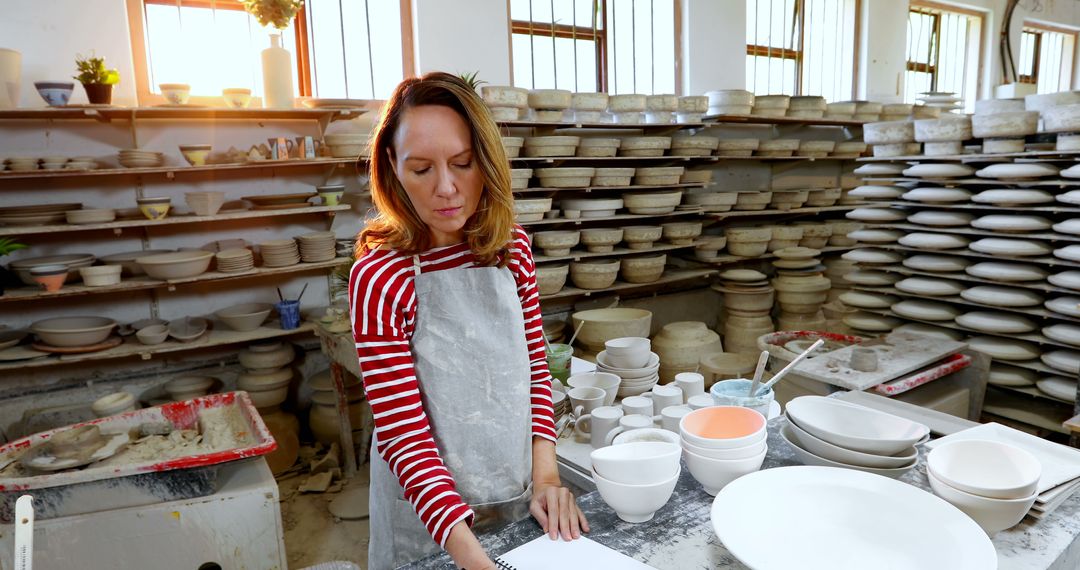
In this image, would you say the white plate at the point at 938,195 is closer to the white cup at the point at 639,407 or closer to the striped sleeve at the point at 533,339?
the white cup at the point at 639,407

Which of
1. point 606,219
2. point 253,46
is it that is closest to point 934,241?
point 606,219

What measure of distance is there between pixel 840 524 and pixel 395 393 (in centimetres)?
80

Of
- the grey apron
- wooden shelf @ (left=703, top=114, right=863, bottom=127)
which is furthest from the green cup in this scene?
wooden shelf @ (left=703, top=114, right=863, bottom=127)

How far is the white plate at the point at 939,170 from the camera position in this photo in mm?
3941

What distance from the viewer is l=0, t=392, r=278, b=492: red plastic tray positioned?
2.19 m

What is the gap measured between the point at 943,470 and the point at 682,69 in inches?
Answer: 212

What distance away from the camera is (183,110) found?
145 inches

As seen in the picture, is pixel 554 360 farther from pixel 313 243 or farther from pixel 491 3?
pixel 491 3

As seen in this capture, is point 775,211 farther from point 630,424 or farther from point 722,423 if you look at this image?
point 722,423

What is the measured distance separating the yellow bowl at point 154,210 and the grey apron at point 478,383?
3.09 meters

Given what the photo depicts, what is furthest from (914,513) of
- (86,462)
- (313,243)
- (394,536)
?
(313,243)

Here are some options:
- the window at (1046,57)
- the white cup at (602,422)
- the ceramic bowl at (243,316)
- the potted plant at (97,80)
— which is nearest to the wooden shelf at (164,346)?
the ceramic bowl at (243,316)

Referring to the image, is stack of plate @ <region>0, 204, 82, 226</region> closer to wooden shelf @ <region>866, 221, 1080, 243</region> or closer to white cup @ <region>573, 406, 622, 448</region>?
white cup @ <region>573, 406, 622, 448</region>

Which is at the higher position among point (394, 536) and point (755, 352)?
point (394, 536)
